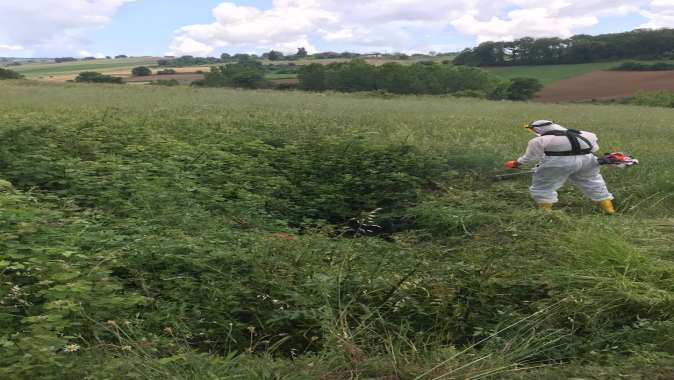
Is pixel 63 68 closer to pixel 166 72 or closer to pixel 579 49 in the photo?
pixel 166 72

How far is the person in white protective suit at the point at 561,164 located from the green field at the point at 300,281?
29 centimetres

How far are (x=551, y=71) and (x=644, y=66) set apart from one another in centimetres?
854

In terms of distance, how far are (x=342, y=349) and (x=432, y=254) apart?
2386 millimetres

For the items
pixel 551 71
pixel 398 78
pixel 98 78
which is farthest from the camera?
pixel 398 78

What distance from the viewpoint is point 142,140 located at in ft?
28.7

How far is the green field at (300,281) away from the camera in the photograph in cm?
280

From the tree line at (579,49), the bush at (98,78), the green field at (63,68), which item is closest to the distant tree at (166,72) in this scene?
the green field at (63,68)

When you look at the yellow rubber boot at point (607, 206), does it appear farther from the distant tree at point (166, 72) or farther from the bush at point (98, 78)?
the distant tree at point (166, 72)

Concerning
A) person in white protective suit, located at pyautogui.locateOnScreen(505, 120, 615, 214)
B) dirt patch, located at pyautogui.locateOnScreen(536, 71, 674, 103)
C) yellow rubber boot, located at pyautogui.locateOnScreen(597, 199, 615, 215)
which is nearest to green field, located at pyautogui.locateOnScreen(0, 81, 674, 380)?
yellow rubber boot, located at pyautogui.locateOnScreen(597, 199, 615, 215)

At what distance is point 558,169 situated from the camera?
6.98 m

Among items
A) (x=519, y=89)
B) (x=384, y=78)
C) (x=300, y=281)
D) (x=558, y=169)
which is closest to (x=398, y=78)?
(x=384, y=78)

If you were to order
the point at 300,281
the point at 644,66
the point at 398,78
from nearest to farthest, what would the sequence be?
the point at 300,281
the point at 644,66
the point at 398,78

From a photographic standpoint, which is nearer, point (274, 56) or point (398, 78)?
point (398, 78)

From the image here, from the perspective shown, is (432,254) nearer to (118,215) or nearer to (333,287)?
(333,287)
